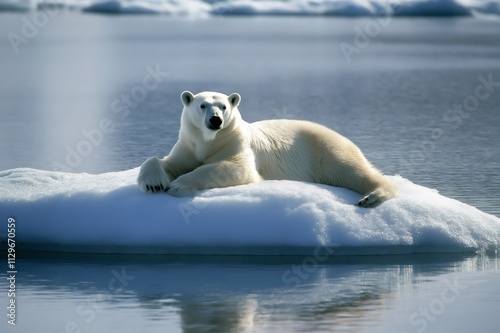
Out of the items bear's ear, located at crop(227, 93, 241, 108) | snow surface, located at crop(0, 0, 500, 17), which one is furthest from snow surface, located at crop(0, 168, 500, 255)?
snow surface, located at crop(0, 0, 500, 17)

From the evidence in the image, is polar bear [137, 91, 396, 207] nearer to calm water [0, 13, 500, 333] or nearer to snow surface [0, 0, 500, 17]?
calm water [0, 13, 500, 333]

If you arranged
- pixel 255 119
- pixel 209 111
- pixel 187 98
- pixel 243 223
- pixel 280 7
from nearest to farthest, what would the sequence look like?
1. pixel 243 223
2. pixel 209 111
3. pixel 187 98
4. pixel 255 119
5. pixel 280 7

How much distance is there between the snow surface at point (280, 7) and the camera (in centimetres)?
7625

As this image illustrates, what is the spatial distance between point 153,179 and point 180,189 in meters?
0.22

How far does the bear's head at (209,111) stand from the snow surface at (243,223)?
48cm

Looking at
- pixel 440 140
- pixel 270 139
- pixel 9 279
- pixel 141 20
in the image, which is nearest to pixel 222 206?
pixel 270 139

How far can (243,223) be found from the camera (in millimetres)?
7730

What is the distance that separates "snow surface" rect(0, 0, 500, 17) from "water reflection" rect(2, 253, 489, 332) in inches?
2617

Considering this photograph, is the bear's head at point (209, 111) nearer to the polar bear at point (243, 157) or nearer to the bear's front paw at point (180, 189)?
the polar bear at point (243, 157)

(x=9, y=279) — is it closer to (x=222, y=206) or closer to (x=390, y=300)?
(x=222, y=206)

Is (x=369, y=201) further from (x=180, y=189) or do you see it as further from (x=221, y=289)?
(x=221, y=289)

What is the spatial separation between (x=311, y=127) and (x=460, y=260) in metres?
1.76

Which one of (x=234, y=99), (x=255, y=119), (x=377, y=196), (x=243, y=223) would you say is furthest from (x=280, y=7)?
(x=243, y=223)

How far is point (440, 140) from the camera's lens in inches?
594
